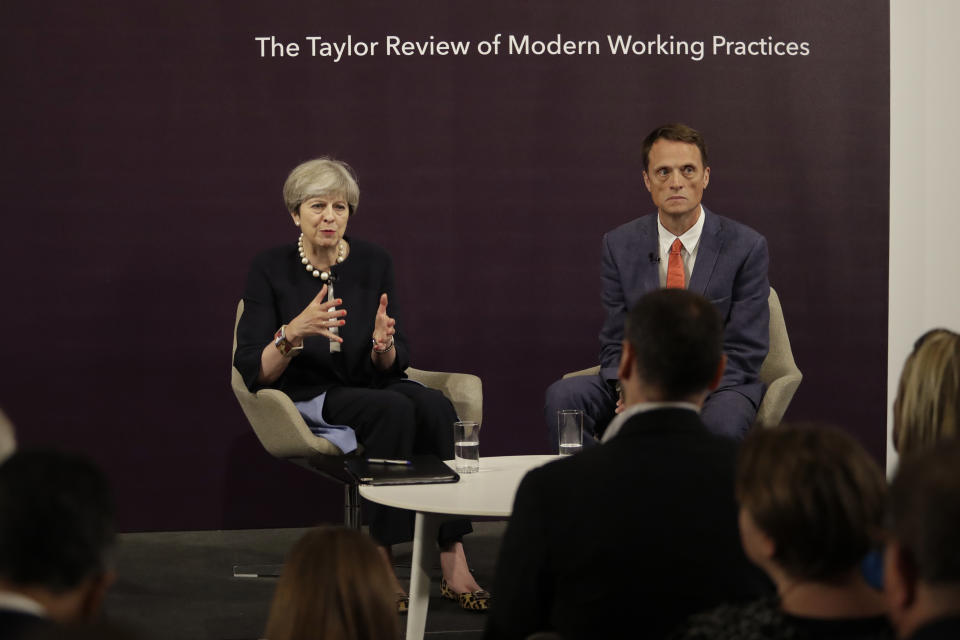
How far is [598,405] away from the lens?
4539 millimetres

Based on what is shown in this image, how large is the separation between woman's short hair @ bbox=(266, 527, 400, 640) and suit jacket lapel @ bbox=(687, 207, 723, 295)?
2945 mm

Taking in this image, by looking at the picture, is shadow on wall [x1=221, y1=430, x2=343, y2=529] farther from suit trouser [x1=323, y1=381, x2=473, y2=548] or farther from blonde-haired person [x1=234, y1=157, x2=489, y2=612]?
suit trouser [x1=323, y1=381, x2=473, y2=548]

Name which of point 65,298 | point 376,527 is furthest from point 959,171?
point 65,298

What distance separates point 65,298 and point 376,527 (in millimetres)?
1864

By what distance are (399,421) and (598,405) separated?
2.42 ft

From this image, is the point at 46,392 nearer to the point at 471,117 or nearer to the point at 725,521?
the point at 471,117

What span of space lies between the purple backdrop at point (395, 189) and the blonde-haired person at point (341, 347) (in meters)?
0.57

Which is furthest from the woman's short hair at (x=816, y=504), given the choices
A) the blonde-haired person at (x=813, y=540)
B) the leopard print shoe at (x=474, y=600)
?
the leopard print shoe at (x=474, y=600)

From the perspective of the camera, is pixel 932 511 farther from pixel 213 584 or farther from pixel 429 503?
pixel 213 584

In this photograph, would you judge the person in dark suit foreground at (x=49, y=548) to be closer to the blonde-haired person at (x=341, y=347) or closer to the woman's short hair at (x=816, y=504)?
the woman's short hair at (x=816, y=504)

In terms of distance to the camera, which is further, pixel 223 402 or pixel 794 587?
pixel 223 402

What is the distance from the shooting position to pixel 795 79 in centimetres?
539

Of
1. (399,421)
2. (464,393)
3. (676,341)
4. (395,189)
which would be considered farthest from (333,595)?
(395,189)

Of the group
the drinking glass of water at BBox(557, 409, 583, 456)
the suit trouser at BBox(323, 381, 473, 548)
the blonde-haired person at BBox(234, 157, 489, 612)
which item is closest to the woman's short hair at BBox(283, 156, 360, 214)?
the blonde-haired person at BBox(234, 157, 489, 612)
